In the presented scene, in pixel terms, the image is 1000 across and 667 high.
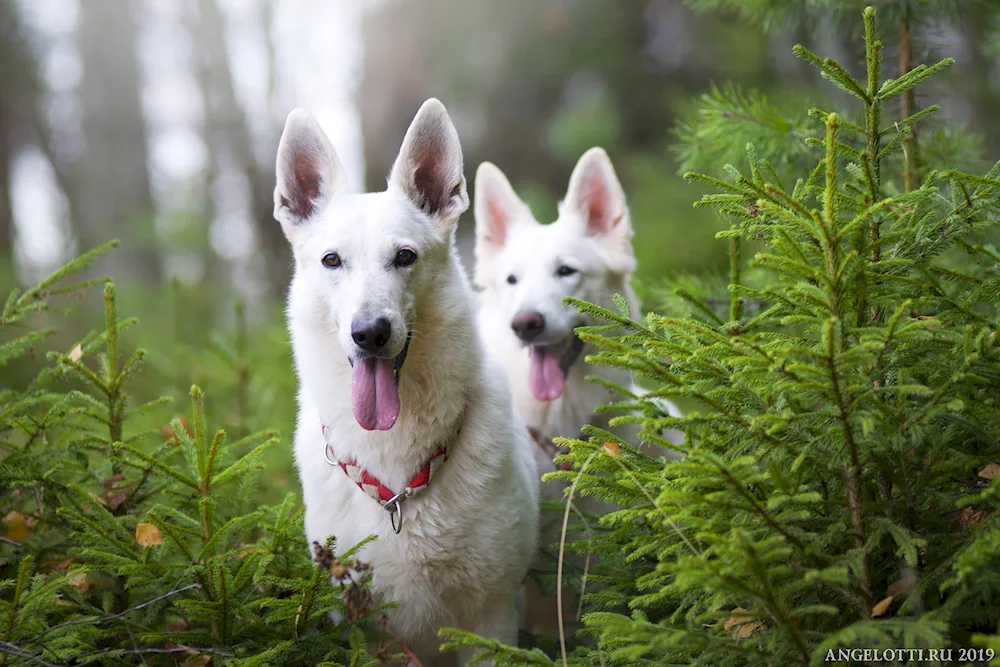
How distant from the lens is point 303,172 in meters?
3.23

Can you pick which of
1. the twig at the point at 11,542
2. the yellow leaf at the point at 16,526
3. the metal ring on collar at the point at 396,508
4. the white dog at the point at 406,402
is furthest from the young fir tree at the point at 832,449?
the yellow leaf at the point at 16,526

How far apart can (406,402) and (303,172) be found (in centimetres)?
109

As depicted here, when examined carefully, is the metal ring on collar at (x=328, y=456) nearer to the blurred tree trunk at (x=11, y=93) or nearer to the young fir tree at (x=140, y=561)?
the young fir tree at (x=140, y=561)

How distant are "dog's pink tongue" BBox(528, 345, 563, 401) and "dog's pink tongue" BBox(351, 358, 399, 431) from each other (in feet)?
4.14

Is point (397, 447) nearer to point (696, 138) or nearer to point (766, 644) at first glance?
point (766, 644)

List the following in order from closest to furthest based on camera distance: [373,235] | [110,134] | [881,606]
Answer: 1. [881,606]
2. [373,235]
3. [110,134]

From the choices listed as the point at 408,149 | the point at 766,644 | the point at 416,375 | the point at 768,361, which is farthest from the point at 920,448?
the point at 408,149

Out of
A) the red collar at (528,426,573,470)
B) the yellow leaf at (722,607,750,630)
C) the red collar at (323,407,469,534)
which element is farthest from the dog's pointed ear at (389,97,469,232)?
the yellow leaf at (722,607,750,630)

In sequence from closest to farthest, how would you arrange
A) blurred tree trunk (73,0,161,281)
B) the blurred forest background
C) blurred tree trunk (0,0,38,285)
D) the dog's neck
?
the dog's neck, the blurred forest background, blurred tree trunk (0,0,38,285), blurred tree trunk (73,0,161,281)

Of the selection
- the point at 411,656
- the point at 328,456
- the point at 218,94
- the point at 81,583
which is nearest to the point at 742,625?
the point at 411,656

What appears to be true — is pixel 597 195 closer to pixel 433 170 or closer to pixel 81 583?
pixel 433 170

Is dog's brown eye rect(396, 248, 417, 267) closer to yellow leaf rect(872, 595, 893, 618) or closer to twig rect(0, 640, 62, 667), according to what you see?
twig rect(0, 640, 62, 667)

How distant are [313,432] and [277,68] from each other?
12837mm

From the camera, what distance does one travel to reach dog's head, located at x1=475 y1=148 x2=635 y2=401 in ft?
13.0
